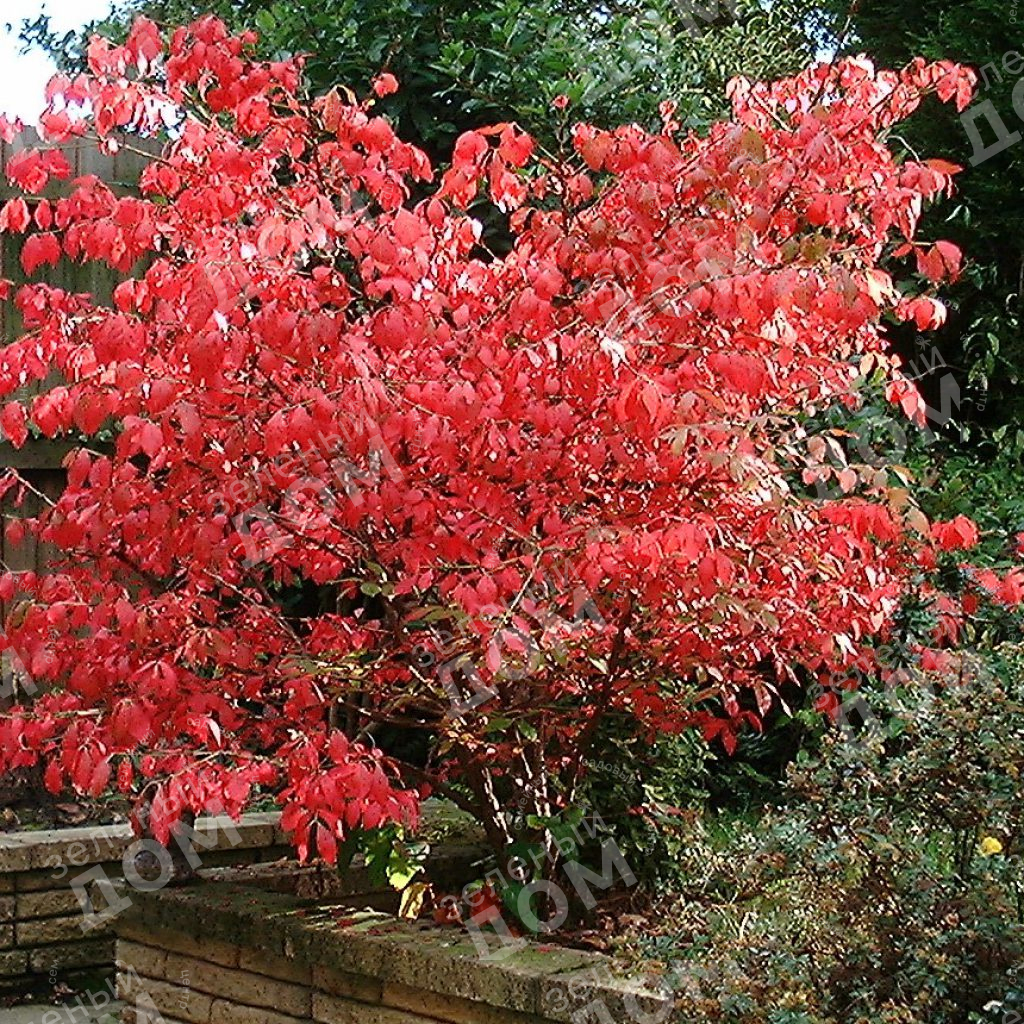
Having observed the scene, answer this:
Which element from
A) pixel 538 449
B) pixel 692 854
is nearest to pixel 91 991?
pixel 692 854

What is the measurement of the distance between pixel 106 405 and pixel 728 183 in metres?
1.57

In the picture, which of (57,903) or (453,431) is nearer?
(453,431)

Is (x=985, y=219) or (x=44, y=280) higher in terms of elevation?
(x=44, y=280)

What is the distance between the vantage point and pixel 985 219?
6.59 meters

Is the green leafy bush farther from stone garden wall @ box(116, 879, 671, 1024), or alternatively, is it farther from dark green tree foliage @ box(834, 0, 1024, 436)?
dark green tree foliage @ box(834, 0, 1024, 436)

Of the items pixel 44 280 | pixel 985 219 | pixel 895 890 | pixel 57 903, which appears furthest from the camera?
pixel 44 280

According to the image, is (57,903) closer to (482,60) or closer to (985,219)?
(482,60)

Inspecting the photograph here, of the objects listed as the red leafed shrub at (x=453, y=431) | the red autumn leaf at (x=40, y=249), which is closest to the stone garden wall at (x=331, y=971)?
the red leafed shrub at (x=453, y=431)

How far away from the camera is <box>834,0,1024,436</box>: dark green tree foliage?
646cm

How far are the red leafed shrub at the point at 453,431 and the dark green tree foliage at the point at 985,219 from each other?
2.18 metres

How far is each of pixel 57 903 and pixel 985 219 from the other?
436 cm

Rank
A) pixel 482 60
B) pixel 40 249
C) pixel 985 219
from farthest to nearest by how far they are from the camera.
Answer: pixel 985 219, pixel 482 60, pixel 40 249

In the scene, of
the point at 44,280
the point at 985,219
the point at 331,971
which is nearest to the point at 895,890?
the point at 331,971

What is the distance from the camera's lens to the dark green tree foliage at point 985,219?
6461mm
